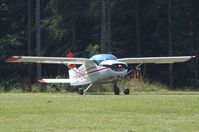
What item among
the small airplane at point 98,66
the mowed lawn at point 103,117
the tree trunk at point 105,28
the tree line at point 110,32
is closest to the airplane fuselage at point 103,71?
the small airplane at point 98,66

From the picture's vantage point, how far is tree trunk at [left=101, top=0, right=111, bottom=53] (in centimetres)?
4900

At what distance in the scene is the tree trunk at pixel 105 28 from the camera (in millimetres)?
49000

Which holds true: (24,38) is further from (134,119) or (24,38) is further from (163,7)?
(134,119)

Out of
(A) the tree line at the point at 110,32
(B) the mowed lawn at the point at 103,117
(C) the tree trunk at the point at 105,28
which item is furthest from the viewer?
(A) the tree line at the point at 110,32

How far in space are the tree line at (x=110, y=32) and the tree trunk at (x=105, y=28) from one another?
15 cm

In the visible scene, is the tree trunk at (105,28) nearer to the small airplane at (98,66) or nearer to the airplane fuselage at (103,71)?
the small airplane at (98,66)

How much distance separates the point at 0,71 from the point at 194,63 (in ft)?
49.1

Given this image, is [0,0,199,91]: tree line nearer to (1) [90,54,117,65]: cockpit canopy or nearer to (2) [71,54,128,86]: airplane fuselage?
(2) [71,54,128,86]: airplane fuselage

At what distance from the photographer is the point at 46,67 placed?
5544 centimetres

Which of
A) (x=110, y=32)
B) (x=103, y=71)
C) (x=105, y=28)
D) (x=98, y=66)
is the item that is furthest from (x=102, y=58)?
(x=110, y=32)

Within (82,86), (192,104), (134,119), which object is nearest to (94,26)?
(82,86)

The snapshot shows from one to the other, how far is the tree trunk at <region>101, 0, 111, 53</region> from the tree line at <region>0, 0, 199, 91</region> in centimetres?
15

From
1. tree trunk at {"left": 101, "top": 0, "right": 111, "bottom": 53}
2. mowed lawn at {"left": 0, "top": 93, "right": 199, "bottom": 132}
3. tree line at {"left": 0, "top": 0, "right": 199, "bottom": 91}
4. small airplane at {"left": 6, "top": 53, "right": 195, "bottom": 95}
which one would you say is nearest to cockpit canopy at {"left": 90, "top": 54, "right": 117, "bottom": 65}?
small airplane at {"left": 6, "top": 53, "right": 195, "bottom": 95}

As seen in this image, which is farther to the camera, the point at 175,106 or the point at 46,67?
the point at 46,67
